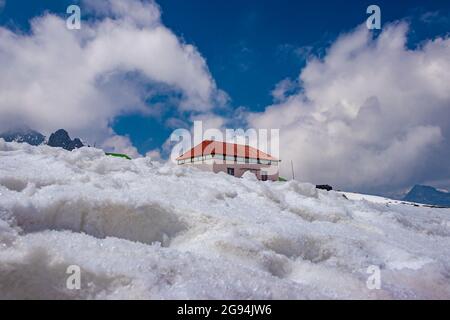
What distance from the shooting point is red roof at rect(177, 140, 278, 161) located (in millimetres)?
49000

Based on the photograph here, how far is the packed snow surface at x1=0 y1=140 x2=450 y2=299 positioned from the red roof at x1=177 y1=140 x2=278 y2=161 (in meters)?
40.3

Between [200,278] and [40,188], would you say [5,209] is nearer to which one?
[40,188]

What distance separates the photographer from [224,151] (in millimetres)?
49594

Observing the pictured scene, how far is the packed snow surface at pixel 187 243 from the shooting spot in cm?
377

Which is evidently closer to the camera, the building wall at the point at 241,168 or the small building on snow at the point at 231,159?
the building wall at the point at 241,168

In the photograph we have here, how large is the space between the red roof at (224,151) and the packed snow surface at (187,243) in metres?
40.3
